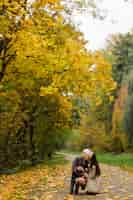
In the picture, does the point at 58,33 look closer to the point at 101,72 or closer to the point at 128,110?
the point at 101,72

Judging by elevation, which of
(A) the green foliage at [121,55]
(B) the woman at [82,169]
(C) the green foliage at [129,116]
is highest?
(A) the green foliage at [121,55]

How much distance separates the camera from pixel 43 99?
32.4 m

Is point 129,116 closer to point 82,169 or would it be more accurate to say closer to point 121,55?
point 121,55

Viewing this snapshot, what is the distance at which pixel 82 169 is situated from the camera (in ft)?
44.1

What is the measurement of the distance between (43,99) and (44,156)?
1283 centimetres

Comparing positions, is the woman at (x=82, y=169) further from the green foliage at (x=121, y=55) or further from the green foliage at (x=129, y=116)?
the green foliage at (x=121, y=55)

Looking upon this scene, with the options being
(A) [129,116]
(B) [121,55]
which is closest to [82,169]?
(A) [129,116]

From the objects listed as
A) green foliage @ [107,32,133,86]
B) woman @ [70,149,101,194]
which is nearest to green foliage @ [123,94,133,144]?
green foliage @ [107,32,133,86]

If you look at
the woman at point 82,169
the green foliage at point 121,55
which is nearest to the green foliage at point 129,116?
the green foliage at point 121,55

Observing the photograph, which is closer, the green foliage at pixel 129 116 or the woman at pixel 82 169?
the woman at pixel 82 169

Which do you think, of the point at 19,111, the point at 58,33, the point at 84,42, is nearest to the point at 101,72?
the point at 84,42

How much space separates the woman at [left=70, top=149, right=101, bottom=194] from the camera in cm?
1355

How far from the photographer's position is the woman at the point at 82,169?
13547 mm

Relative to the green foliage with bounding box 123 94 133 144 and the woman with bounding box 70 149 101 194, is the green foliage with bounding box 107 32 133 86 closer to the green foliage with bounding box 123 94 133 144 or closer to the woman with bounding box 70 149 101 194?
the green foliage with bounding box 123 94 133 144
